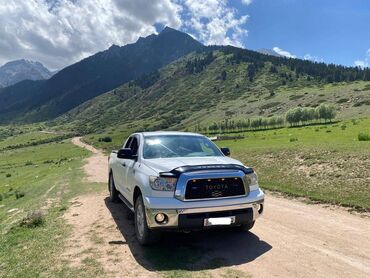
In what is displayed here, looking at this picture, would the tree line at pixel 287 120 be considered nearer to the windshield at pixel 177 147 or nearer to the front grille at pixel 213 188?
the windshield at pixel 177 147

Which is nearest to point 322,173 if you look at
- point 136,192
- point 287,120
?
point 136,192

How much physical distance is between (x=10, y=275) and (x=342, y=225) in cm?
918

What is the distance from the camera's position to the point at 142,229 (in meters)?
9.10

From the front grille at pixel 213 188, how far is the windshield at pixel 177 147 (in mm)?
2063

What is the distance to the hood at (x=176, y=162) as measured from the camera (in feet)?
29.2

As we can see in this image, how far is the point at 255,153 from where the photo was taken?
2994 centimetres

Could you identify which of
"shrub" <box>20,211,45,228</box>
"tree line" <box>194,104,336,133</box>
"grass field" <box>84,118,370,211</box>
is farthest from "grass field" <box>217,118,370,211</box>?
"tree line" <box>194,104,336,133</box>

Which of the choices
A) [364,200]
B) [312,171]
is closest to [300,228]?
[364,200]

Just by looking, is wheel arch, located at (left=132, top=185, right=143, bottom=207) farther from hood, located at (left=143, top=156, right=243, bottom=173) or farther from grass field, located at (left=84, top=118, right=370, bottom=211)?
Result: grass field, located at (left=84, top=118, right=370, bottom=211)

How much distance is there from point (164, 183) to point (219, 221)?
4.94 feet

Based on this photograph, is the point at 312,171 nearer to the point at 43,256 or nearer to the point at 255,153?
Result: the point at 255,153

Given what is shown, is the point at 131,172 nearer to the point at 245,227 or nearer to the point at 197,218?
the point at 197,218

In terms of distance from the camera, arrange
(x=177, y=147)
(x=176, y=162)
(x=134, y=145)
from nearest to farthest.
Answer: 1. (x=176, y=162)
2. (x=177, y=147)
3. (x=134, y=145)

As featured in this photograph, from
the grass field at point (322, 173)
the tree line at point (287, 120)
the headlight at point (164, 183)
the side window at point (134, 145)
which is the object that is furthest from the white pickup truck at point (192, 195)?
the tree line at point (287, 120)
